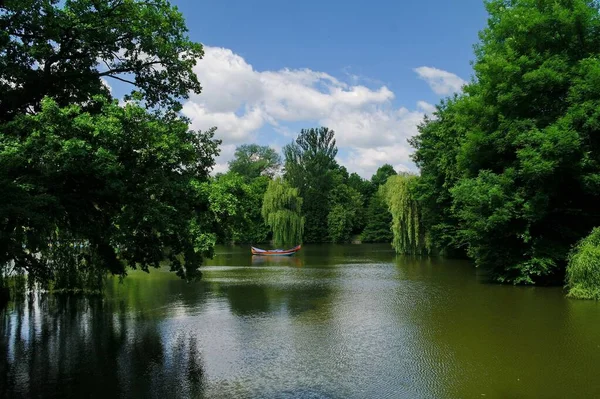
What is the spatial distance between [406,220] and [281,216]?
1673cm

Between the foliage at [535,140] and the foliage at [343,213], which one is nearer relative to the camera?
the foliage at [535,140]

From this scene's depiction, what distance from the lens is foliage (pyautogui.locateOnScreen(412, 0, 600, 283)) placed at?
14.5 metres

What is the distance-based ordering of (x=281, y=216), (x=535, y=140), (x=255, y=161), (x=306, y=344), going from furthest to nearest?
(x=255, y=161), (x=281, y=216), (x=535, y=140), (x=306, y=344)

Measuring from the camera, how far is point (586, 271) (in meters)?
13.2

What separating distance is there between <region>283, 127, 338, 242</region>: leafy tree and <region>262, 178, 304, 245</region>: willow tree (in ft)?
28.3

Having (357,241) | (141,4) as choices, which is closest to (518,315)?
(141,4)

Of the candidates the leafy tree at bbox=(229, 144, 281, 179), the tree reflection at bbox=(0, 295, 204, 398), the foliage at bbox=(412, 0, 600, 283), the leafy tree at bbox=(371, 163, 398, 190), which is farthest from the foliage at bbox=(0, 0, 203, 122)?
the leafy tree at bbox=(371, 163, 398, 190)

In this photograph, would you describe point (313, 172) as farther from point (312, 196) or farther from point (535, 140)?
point (535, 140)

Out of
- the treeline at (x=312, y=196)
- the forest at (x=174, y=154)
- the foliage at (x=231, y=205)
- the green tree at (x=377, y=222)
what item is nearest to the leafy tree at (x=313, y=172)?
the treeline at (x=312, y=196)

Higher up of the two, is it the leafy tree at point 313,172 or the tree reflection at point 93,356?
the leafy tree at point 313,172

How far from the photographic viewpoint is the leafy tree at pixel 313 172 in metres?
55.8

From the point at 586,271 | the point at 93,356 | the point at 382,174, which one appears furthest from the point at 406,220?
the point at 382,174

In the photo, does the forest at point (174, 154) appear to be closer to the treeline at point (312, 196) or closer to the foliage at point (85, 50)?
the foliage at point (85, 50)

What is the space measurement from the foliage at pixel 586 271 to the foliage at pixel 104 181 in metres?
10.0
